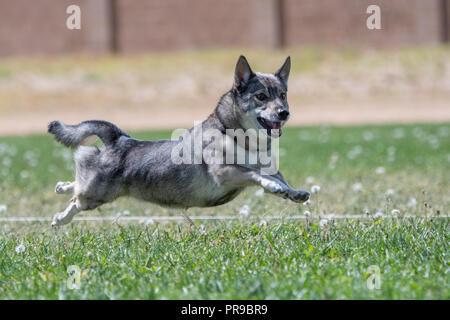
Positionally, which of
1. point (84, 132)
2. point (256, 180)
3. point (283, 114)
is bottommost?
point (256, 180)

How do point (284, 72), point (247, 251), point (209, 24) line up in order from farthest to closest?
point (209, 24) < point (284, 72) < point (247, 251)

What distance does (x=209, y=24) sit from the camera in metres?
30.1

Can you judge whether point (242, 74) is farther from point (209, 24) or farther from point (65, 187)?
point (209, 24)

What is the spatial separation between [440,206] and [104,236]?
10.5ft

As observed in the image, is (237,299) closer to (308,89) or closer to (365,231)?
(365,231)

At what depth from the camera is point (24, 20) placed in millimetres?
31219

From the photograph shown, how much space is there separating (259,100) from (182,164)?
750 mm

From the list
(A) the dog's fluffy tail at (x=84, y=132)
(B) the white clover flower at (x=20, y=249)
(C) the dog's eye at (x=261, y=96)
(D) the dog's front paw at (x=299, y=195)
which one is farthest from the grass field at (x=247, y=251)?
(C) the dog's eye at (x=261, y=96)

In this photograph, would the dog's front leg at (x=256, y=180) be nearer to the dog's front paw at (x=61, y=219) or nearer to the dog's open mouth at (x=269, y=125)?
the dog's open mouth at (x=269, y=125)

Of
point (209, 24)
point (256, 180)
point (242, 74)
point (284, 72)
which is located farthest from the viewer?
point (209, 24)

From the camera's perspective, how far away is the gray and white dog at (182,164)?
16.1ft

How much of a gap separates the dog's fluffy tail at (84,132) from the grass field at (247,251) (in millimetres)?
686

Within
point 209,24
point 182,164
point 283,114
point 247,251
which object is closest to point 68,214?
point 182,164

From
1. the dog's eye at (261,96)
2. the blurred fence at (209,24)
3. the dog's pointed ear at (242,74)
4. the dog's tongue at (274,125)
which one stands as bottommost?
the dog's tongue at (274,125)
